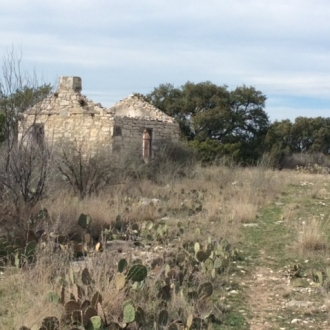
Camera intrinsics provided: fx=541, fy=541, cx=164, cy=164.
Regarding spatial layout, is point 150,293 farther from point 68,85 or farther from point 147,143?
point 68,85

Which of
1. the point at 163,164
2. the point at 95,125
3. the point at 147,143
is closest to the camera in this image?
the point at 163,164

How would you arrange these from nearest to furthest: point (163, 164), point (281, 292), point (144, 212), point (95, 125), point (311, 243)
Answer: point (281, 292) < point (311, 243) < point (144, 212) < point (163, 164) < point (95, 125)

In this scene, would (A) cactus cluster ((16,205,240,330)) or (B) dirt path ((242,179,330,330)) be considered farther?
(B) dirt path ((242,179,330,330))

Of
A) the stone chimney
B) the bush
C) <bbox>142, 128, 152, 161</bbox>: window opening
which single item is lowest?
the bush

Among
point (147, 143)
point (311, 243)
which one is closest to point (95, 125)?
point (147, 143)

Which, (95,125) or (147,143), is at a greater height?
(95,125)

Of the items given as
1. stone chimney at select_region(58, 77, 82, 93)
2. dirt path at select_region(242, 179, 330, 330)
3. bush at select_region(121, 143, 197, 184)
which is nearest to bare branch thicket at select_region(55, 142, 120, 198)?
bush at select_region(121, 143, 197, 184)

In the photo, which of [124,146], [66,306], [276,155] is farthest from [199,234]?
[276,155]

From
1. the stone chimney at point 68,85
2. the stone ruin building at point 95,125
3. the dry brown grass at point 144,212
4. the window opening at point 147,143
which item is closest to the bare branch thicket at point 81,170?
the dry brown grass at point 144,212

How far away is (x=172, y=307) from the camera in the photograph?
496 centimetres

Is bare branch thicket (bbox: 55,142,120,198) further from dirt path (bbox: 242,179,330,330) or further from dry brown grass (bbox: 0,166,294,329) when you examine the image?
dirt path (bbox: 242,179,330,330)

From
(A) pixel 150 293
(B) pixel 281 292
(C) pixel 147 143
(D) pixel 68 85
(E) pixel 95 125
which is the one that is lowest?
(B) pixel 281 292

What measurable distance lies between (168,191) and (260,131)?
23021 millimetres

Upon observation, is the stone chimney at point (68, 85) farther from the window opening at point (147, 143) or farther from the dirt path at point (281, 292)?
the dirt path at point (281, 292)
